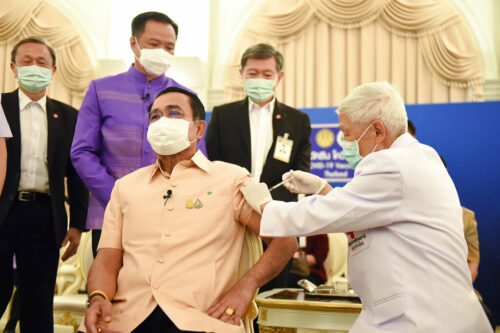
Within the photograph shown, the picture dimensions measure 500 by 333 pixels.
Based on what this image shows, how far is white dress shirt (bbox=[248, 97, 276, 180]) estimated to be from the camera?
2.81 meters

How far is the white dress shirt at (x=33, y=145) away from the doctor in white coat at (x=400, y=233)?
4.46 ft

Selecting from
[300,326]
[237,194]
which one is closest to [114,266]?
[237,194]

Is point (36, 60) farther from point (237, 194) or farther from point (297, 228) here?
point (297, 228)

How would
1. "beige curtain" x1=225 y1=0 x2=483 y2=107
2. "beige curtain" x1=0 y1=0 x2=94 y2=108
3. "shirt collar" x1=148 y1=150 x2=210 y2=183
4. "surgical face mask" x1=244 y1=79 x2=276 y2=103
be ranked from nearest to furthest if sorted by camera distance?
"shirt collar" x1=148 y1=150 x2=210 y2=183
"surgical face mask" x1=244 y1=79 x2=276 y2=103
"beige curtain" x1=225 y1=0 x2=483 y2=107
"beige curtain" x1=0 y1=0 x2=94 y2=108

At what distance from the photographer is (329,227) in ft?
5.27

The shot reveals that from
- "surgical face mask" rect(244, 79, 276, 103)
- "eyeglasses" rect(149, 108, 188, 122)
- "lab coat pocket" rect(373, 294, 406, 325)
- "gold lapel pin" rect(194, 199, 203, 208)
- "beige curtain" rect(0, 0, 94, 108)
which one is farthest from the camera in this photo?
"beige curtain" rect(0, 0, 94, 108)

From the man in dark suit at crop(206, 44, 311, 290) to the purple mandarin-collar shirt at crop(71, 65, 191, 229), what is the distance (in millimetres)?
504

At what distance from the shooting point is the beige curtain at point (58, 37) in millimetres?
6695

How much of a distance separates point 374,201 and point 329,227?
149 millimetres

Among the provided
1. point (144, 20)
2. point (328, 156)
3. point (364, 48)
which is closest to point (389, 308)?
point (144, 20)

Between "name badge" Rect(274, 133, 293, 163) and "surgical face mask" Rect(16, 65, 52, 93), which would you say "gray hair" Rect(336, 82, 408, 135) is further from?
"surgical face mask" Rect(16, 65, 52, 93)

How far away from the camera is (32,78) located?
2.77m

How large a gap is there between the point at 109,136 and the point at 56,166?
1.42 feet

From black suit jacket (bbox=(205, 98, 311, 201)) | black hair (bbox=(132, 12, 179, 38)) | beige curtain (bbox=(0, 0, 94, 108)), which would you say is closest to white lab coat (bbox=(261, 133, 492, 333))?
black suit jacket (bbox=(205, 98, 311, 201))
